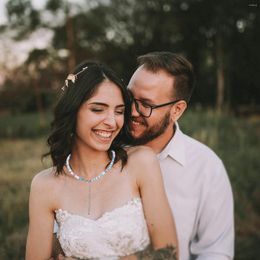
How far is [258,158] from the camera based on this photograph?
7629mm

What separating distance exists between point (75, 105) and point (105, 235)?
87 cm

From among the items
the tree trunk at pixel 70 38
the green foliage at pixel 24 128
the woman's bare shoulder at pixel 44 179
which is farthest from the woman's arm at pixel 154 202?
the tree trunk at pixel 70 38

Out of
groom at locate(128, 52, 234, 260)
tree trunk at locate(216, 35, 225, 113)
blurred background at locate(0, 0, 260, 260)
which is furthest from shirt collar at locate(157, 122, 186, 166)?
tree trunk at locate(216, 35, 225, 113)

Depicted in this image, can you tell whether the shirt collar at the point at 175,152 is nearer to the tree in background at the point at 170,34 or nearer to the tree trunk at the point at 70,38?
the tree in background at the point at 170,34

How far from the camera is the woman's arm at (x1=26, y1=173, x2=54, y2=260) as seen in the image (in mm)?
2811

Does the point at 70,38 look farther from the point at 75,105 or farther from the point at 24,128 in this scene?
the point at 75,105

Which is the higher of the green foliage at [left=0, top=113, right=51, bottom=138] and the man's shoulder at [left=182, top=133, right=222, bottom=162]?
the man's shoulder at [left=182, top=133, right=222, bottom=162]

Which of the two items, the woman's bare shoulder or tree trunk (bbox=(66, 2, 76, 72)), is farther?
tree trunk (bbox=(66, 2, 76, 72))

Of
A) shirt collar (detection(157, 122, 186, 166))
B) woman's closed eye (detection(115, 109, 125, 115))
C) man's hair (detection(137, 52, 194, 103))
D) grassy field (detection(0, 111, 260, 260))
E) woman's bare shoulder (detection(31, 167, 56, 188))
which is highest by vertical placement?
man's hair (detection(137, 52, 194, 103))

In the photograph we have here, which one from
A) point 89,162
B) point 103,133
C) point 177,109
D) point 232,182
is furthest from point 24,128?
point 103,133

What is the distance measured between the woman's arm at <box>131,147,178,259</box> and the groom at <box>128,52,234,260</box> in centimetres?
35

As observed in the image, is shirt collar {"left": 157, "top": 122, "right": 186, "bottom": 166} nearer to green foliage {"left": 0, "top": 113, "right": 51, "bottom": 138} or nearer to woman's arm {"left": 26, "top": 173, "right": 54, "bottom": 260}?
woman's arm {"left": 26, "top": 173, "right": 54, "bottom": 260}

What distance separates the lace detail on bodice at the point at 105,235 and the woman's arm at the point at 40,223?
0.12 meters

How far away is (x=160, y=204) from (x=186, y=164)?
54cm
